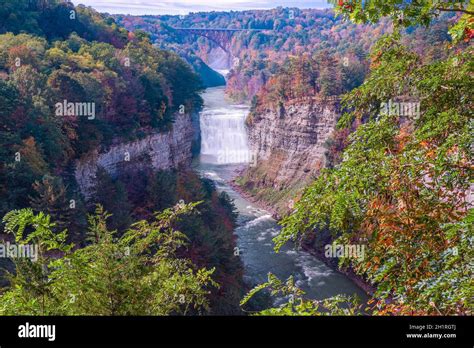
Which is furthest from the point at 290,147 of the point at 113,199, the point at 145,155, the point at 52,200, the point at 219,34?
the point at 219,34

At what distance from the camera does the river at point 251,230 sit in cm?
3796

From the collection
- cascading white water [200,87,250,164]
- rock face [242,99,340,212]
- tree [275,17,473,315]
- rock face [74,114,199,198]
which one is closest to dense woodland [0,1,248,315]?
rock face [74,114,199,198]

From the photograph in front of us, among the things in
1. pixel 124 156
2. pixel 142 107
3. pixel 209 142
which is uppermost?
pixel 142 107

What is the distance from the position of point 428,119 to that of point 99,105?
3163 centimetres

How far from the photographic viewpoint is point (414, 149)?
6.83 m

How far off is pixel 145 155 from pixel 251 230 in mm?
14747

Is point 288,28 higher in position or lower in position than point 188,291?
higher

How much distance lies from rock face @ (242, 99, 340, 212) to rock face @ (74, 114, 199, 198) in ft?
44.8

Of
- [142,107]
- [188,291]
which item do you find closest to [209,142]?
[142,107]

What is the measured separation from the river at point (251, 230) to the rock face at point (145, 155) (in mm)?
8669

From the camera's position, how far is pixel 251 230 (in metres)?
50.1
